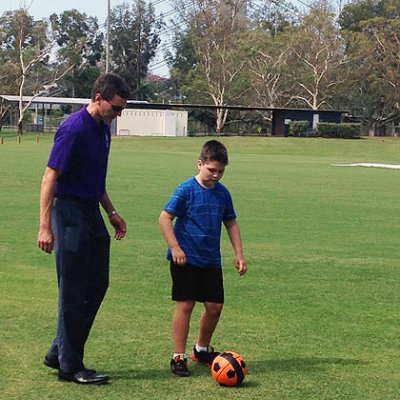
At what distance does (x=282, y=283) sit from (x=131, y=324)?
274cm

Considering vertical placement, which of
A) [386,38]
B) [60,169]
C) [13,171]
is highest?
[386,38]

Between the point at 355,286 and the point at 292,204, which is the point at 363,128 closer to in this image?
the point at 292,204

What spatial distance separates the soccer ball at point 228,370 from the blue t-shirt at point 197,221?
68 cm

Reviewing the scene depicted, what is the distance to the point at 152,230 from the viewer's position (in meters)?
13.9

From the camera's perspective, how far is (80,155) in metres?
5.59

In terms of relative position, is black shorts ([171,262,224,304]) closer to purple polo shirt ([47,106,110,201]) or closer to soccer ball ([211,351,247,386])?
soccer ball ([211,351,247,386])

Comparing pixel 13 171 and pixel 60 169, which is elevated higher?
pixel 60 169

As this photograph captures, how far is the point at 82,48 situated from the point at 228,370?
9735 centimetres

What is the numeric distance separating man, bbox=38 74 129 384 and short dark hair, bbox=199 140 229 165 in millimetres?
681

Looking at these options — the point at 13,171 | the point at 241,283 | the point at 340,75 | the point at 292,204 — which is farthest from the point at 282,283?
the point at 340,75

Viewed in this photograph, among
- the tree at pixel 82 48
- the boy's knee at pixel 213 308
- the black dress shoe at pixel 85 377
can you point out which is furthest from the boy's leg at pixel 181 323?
the tree at pixel 82 48

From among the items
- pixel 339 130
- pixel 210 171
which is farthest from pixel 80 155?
pixel 339 130

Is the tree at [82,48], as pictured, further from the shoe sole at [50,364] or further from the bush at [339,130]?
the shoe sole at [50,364]

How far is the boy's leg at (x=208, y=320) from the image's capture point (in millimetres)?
5984
